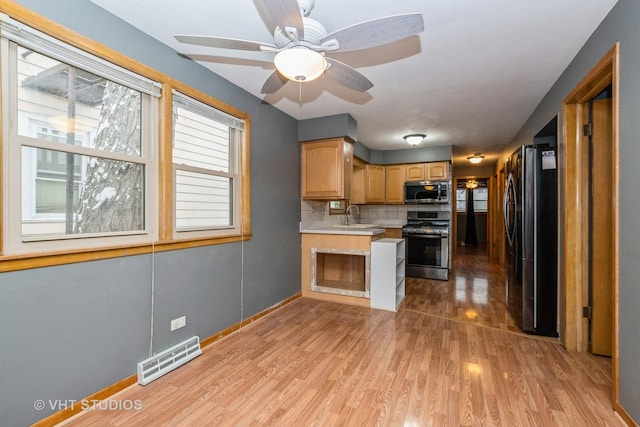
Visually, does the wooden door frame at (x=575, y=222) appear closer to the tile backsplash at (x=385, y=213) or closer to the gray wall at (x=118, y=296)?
the gray wall at (x=118, y=296)

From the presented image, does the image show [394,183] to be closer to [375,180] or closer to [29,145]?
[375,180]

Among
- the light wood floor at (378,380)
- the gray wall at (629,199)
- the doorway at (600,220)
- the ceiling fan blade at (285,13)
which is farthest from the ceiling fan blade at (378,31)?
the light wood floor at (378,380)

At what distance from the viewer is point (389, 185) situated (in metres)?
5.70

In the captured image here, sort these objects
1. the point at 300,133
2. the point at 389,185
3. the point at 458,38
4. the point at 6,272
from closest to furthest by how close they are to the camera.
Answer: the point at 6,272 → the point at 458,38 → the point at 300,133 → the point at 389,185

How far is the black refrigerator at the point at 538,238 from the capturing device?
2.62m

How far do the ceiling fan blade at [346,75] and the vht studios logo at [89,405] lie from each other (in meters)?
2.40

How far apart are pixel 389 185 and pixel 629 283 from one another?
4266 millimetres

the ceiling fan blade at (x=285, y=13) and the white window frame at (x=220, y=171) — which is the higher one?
the ceiling fan blade at (x=285, y=13)

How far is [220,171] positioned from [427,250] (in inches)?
150

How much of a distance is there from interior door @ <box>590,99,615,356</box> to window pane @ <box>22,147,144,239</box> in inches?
137

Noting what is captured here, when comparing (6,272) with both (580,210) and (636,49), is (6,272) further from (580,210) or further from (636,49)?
(580,210)

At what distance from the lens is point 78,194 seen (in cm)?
173

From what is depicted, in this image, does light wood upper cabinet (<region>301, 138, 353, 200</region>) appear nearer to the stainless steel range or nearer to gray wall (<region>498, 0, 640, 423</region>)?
the stainless steel range

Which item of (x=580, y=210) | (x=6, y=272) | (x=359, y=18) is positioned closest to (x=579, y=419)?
(x=580, y=210)
